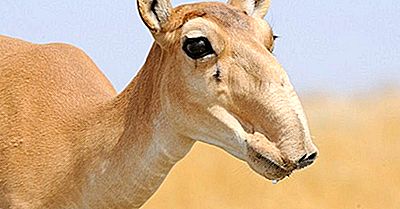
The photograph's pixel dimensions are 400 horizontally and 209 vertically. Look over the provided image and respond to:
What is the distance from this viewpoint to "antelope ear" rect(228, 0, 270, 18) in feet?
24.6

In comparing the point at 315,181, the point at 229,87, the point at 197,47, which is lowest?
the point at 315,181

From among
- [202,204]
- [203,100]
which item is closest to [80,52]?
[203,100]

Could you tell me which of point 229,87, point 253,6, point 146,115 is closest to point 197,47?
point 229,87

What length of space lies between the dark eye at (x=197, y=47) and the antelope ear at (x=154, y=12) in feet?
1.06

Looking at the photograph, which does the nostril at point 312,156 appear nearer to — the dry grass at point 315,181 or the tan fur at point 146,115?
the tan fur at point 146,115

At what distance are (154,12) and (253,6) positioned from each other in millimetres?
726

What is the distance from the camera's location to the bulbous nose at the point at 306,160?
6.30 meters

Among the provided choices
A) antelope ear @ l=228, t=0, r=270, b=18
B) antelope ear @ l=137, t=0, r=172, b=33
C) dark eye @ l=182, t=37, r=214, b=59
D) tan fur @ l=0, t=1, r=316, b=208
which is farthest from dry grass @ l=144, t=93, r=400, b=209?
dark eye @ l=182, t=37, r=214, b=59

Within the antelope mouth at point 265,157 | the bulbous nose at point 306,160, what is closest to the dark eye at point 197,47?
the antelope mouth at point 265,157

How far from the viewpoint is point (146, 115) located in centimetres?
731

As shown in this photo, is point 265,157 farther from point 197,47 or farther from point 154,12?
point 154,12

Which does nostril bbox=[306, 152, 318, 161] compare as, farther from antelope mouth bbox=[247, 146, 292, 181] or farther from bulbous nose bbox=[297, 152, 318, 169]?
antelope mouth bbox=[247, 146, 292, 181]

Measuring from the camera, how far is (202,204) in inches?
666

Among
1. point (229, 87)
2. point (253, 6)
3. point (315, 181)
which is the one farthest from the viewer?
point (315, 181)
